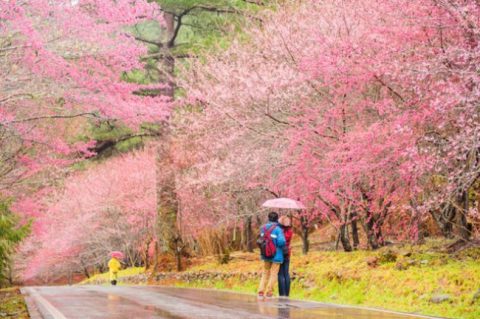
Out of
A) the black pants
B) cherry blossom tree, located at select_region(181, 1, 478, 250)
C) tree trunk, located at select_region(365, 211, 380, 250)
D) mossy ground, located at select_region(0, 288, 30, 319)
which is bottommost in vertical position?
mossy ground, located at select_region(0, 288, 30, 319)

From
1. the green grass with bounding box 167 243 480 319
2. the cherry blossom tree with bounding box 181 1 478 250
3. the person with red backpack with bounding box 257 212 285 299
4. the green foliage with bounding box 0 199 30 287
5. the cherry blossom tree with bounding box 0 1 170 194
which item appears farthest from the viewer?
the green foliage with bounding box 0 199 30 287

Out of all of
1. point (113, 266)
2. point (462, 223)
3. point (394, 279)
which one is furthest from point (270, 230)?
point (113, 266)

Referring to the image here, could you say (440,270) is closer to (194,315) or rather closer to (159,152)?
(194,315)

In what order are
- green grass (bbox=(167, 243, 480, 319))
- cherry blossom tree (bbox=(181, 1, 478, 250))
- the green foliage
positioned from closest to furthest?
green grass (bbox=(167, 243, 480, 319))
cherry blossom tree (bbox=(181, 1, 478, 250))
the green foliage

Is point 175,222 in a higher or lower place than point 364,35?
lower

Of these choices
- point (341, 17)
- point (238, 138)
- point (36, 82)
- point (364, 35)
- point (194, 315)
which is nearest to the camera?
point (194, 315)

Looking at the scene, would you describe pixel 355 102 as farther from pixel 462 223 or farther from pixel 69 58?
pixel 69 58

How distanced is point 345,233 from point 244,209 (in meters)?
5.86

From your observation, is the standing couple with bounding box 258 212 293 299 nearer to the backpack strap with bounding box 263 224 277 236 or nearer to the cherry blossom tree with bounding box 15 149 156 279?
the backpack strap with bounding box 263 224 277 236

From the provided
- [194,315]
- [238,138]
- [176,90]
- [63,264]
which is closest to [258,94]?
[238,138]

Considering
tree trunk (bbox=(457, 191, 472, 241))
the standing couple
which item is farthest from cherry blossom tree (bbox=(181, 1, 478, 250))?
Result: the standing couple

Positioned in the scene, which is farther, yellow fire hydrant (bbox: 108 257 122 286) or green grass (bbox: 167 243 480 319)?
yellow fire hydrant (bbox: 108 257 122 286)

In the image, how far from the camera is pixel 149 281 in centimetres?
2444

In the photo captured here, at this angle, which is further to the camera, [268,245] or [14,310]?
[268,245]
